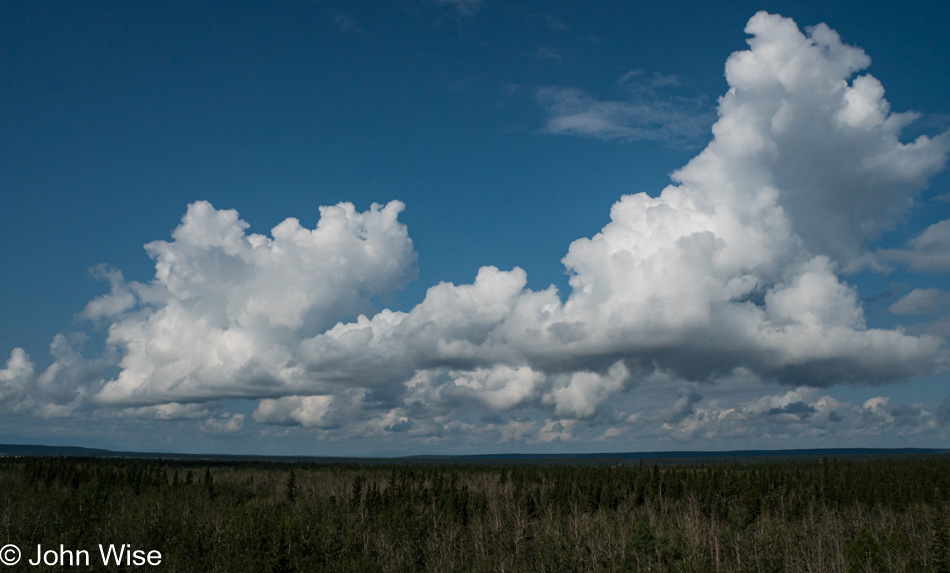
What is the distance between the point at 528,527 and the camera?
449 ft

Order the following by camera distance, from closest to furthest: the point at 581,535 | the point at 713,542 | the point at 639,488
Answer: the point at 581,535, the point at 713,542, the point at 639,488

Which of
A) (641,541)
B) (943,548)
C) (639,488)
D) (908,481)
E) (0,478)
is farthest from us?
(0,478)

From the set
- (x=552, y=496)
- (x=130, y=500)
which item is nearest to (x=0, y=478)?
(x=130, y=500)

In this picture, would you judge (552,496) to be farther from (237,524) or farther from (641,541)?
(237,524)

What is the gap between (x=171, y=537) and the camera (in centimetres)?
9481

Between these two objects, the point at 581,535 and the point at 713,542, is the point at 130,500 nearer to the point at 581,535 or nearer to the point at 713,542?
the point at 581,535

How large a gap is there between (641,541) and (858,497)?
348 feet

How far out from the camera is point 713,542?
118 metres

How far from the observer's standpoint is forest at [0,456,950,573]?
3310 inches

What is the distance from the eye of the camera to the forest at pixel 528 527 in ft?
276

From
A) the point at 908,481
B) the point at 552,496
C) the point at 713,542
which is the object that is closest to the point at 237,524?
the point at 713,542

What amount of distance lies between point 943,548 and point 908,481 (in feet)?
395

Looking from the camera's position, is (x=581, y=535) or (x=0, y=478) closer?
(x=581, y=535)

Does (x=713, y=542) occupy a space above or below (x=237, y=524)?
below
